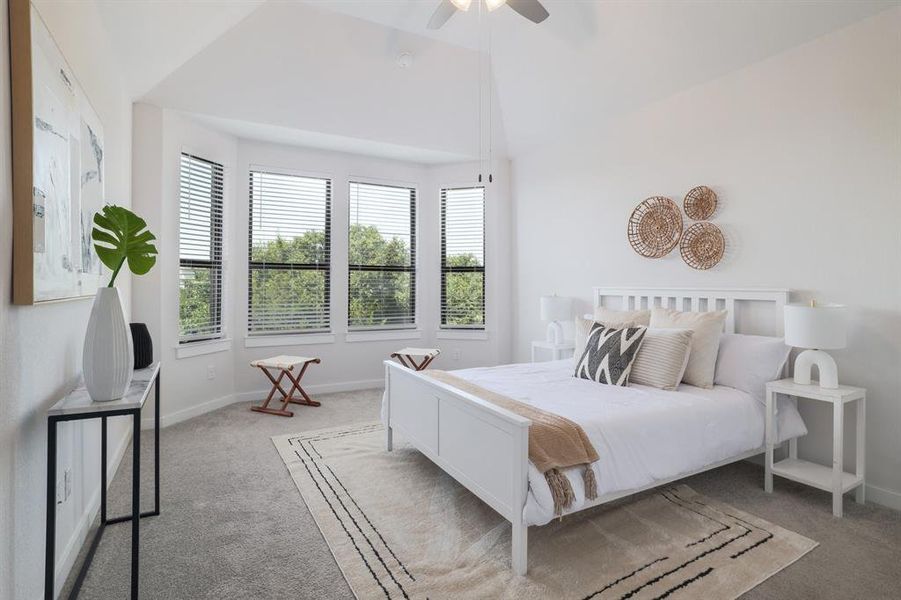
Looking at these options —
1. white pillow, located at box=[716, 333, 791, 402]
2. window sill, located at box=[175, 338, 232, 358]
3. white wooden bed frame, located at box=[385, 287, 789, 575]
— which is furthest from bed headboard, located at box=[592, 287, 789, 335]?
window sill, located at box=[175, 338, 232, 358]

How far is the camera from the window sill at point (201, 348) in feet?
13.3

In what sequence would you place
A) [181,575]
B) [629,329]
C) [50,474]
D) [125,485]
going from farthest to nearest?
[629,329]
[125,485]
[181,575]
[50,474]

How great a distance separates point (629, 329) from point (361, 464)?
6.56 ft

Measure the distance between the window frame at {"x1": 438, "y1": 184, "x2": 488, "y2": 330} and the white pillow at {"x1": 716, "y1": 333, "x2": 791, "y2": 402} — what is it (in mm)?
2889


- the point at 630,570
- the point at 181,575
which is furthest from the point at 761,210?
the point at 181,575

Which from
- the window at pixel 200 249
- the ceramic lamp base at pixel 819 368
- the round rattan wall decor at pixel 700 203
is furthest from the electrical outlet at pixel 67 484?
the round rattan wall decor at pixel 700 203

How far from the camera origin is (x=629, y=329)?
306 cm

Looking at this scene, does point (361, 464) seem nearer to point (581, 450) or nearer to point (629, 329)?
point (581, 450)

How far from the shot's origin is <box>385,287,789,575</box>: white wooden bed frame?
1.94 m

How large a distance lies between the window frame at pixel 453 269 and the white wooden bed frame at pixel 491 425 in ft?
6.31

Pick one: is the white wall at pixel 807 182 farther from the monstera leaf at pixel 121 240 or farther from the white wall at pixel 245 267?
the monstera leaf at pixel 121 240

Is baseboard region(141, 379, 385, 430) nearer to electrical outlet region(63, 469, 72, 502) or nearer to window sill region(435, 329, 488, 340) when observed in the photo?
window sill region(435, 329, 488, 340)

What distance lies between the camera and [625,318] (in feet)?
11.6

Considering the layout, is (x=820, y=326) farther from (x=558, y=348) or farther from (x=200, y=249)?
(x=200, y=249)
